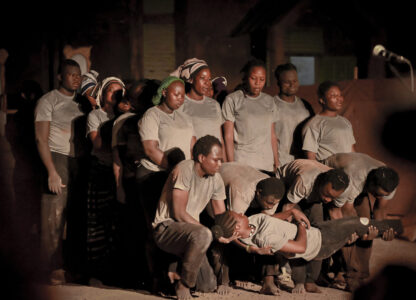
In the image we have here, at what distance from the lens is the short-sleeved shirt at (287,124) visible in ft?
21.6

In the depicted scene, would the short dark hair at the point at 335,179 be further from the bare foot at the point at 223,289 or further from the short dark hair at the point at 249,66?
the short dark hair at the point at 249,66

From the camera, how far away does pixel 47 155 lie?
20.2 feet

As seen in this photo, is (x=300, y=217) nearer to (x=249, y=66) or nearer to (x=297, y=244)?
(x=297, y=244)

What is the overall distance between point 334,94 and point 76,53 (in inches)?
280

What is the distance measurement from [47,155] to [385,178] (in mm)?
3216

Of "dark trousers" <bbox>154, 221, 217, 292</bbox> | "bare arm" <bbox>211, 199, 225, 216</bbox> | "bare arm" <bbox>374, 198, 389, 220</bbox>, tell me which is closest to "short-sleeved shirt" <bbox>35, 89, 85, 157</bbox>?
"dark trousers" <bbox>154, 221, 217, 292</bbox>

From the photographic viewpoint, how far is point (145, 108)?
6188mm

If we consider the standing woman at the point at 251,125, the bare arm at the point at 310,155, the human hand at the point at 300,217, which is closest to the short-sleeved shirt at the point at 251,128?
the standing woman at the point at 251,125

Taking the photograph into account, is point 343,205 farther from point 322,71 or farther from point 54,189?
point 322,71

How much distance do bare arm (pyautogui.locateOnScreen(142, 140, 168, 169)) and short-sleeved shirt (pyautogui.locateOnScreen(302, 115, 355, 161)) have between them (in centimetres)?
153

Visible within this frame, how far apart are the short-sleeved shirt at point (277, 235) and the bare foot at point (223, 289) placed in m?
0.50

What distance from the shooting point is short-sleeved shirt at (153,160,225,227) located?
Answer: 5.21 metres

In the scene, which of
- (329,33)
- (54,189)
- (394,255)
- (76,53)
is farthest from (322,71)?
(54,189)

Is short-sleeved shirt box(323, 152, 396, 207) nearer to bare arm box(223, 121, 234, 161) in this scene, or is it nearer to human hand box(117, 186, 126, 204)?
bare arm box(223, 121, 234, 161)
